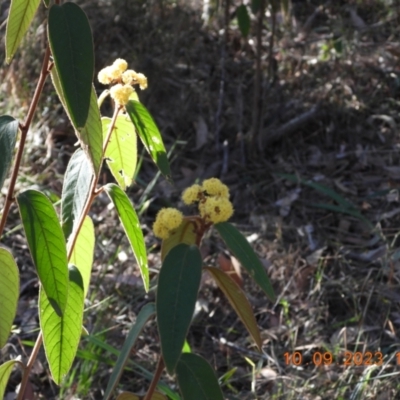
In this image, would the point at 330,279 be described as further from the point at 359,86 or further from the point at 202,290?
the point at 359,86

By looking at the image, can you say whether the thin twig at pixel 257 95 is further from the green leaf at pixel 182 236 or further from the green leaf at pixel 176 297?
the green leaf at pixel 176 297

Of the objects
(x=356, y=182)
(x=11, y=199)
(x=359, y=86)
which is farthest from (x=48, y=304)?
(x=359, y=86)

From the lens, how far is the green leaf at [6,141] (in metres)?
1.08

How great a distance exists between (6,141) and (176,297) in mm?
366

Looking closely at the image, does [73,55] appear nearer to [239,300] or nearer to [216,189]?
[216,189]

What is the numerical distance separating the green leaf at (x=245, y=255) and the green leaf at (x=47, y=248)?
0.93ft

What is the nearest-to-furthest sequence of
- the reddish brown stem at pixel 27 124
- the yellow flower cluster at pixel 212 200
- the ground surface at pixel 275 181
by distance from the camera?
1. the reddish brown stem at pixel 27 124
2. the yellow flower cluster at pixel 212 200
3. the ground surface at pixel 275 181

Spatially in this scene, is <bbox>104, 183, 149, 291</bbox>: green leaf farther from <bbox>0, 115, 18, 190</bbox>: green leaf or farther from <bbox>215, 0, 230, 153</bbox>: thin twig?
<bbox>215, 0, 230, 153</bbox>: thin twig

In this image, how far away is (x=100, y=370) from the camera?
2.35 m

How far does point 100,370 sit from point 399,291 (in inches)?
45.0

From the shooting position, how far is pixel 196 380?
4.27 feet
